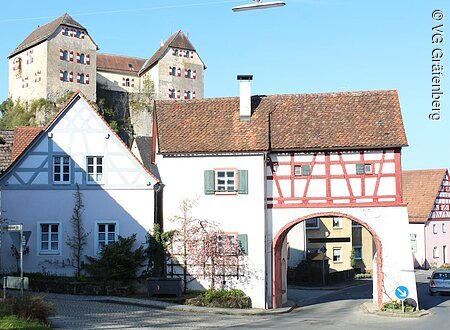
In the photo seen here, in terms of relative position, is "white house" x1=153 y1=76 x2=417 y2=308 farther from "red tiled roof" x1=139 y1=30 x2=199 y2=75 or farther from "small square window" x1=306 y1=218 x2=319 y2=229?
"red tiled roof" x1=139 y1=30 x2=199 y2=75

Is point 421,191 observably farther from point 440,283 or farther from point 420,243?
point 440,283

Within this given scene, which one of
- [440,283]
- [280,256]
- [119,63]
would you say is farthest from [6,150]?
[119,63]

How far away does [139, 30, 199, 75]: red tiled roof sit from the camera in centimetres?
9801

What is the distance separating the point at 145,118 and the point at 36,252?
2459 inches

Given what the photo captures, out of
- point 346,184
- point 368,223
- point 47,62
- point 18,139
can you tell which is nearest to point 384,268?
point 368,223

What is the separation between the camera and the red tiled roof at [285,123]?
102 feet

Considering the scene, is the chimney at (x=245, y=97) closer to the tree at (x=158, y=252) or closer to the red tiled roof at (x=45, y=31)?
the tree at (x=158, y=252)

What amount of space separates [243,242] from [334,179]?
479 centimetres

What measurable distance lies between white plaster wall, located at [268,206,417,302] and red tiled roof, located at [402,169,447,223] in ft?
104

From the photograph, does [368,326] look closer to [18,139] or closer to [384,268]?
[384,268]

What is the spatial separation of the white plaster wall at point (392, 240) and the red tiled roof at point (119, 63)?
7496 cm

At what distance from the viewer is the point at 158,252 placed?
31.3 m

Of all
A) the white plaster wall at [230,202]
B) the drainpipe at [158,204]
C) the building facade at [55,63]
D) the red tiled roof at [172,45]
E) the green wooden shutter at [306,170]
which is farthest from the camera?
the red tiled roof at [172,45]

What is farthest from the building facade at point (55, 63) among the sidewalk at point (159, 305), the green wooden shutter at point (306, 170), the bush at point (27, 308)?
the bush at point (27, 308)
